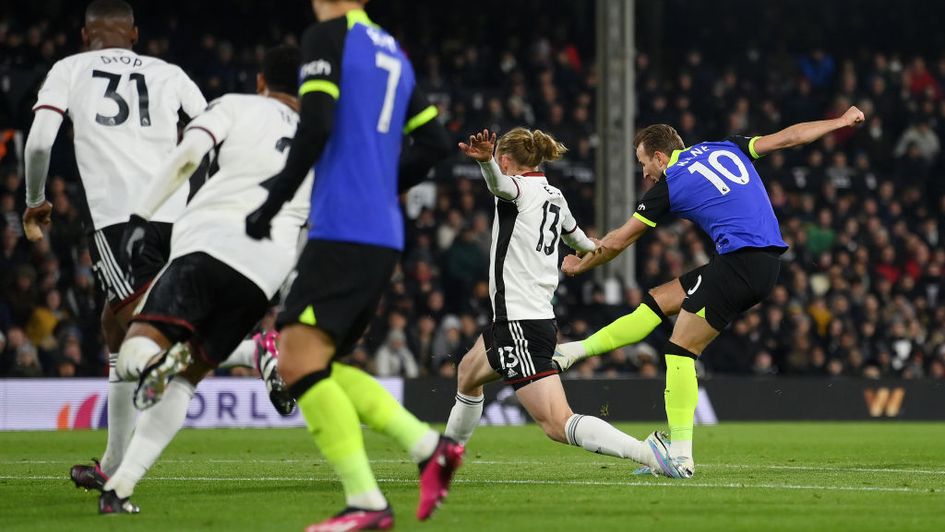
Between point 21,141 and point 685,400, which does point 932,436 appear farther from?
point 21,141

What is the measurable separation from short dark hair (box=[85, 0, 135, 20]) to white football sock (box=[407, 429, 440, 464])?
3.45 m

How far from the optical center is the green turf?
6090mm

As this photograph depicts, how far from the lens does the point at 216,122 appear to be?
629 centimetres

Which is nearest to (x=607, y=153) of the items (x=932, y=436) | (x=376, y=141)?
(x=932, y=436)

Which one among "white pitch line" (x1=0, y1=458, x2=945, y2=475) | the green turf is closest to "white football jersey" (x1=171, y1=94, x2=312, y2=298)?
the green turf

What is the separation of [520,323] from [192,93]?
7.56ft

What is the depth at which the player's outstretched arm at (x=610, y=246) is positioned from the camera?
9023mm

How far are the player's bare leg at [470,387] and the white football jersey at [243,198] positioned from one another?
251 cm

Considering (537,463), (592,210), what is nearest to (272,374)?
(537,463)

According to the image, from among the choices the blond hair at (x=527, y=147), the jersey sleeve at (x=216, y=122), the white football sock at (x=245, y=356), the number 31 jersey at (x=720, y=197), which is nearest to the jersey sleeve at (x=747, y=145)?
the number 31 jersey at (x=720, y=197)

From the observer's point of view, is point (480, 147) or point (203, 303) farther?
point (480, 147)

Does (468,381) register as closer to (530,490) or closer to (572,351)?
(572,351)

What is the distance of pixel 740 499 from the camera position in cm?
706

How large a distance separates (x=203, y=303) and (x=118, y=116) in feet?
6.14
